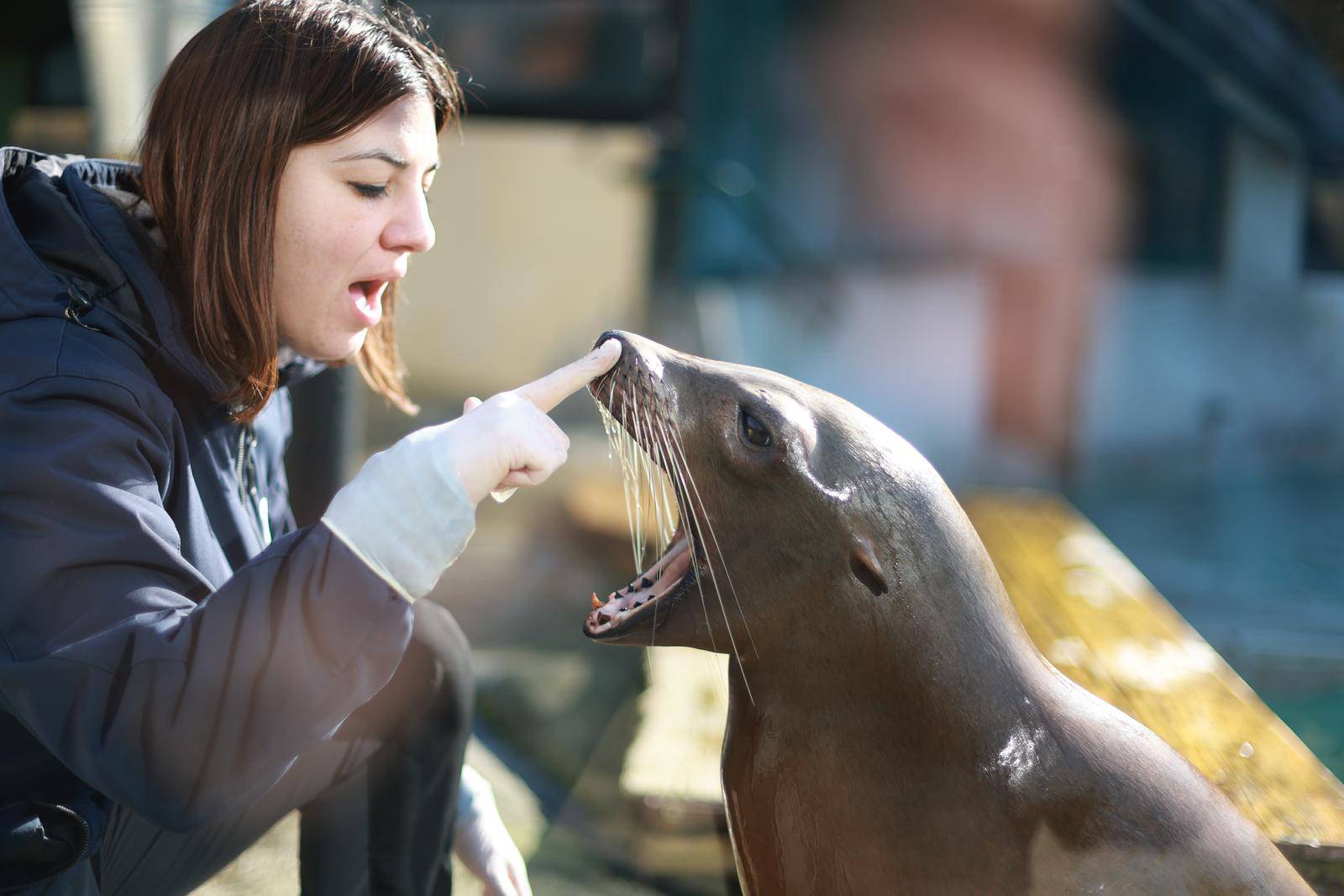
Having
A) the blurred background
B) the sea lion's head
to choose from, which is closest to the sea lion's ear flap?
the sea lion's head

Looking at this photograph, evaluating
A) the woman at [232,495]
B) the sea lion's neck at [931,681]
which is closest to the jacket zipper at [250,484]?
the woman at [232,495]

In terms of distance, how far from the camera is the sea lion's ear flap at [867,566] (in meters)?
1.50

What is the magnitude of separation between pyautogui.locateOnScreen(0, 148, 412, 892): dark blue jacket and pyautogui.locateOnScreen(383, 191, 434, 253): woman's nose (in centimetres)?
42

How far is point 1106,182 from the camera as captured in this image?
7.30m

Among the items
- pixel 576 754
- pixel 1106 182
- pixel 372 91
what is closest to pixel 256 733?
pixel 372 91

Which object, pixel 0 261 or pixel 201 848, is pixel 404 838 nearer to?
pixel 201 848

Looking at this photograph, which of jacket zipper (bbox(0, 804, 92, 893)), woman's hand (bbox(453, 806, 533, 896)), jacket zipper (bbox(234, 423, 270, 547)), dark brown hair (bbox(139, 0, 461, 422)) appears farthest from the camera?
woman's hand (bbox(453, 806, 533, 896))

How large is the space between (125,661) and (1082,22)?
714cm

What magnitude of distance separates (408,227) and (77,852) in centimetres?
92

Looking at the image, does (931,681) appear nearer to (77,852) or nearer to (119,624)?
(119,624)

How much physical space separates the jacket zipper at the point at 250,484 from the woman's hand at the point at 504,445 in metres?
0.65

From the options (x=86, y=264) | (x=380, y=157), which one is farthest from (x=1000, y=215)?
(x=86, y=264)

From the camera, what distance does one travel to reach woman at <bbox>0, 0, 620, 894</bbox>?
1268 millimetres

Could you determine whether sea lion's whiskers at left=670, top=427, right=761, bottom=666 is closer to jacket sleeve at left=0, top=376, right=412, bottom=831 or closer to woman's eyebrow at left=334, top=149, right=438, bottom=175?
jacket sleeve at left=0, top=376, right=412, bottom=831
